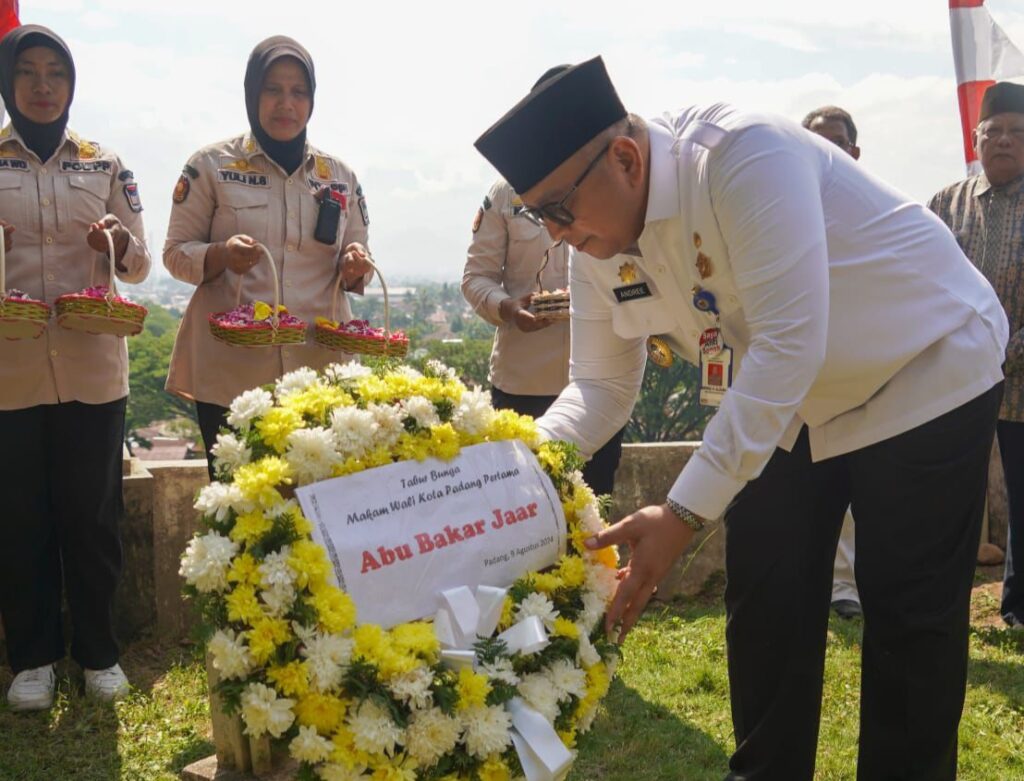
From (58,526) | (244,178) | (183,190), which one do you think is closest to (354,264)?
(244,178)

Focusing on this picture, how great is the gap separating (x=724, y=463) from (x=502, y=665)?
1.94 ft

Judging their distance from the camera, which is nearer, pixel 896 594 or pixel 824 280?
pixel 824 280

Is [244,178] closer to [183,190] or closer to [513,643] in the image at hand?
[183,190]

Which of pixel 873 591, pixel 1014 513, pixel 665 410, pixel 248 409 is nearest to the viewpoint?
pixel 248 409

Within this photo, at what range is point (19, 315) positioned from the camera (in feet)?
11.7

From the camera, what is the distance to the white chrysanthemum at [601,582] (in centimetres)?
238

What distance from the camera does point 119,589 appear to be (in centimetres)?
477

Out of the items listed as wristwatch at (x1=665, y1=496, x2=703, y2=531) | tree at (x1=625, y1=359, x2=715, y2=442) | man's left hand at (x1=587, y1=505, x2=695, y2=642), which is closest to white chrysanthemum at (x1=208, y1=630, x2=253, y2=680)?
man's left hand at (x1=587, y1=505, x2=695, y2=642)

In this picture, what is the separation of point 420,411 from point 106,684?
249 cm

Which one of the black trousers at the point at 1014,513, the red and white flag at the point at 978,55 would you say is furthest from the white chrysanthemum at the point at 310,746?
the red and white flag at the point at 978,55

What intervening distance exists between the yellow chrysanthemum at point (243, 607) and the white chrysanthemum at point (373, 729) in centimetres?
25

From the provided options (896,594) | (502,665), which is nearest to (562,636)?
(502,665)

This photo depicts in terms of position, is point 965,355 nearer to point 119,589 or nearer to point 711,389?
point 711,389

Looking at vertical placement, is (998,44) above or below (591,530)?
above
